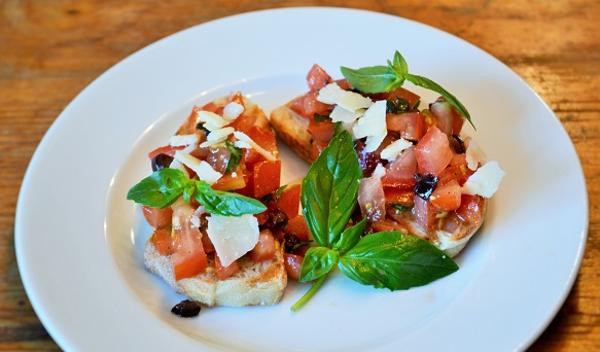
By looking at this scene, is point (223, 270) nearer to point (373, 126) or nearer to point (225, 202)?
point (225, 202)

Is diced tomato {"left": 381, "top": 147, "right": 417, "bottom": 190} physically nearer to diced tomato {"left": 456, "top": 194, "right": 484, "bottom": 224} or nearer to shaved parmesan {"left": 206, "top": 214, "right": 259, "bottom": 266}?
diced tomato {"left": 456, "top": 194, "right": 484, "bottom": 224}

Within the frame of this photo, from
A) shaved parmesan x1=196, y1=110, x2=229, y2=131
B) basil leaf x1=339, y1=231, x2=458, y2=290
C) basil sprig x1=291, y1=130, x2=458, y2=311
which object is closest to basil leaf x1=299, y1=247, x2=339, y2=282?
basil sprig x1=291, y1=130, x2=458, y2=311

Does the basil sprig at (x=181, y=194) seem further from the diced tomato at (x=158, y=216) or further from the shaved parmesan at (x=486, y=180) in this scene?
the shaved parmesan at (x=486, y=180)

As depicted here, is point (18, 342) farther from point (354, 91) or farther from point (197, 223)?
point (354, 91)

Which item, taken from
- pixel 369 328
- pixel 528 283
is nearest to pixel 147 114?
pixel 369 328

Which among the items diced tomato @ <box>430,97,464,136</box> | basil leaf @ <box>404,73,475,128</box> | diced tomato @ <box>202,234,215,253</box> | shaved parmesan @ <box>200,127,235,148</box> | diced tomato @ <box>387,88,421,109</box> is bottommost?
diced tomato @ <box>202,234,215,253</box>

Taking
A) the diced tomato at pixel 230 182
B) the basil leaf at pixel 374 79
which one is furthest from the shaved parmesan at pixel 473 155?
the diced tomato at pixel 230 182
